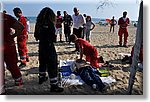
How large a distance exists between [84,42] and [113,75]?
1.44 feet

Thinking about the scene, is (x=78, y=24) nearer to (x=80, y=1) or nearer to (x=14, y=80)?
(x=80, y=1)

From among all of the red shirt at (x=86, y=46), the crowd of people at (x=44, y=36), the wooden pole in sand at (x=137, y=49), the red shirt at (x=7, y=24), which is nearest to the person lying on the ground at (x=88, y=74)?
the crowd of people at (x=44, y=36)

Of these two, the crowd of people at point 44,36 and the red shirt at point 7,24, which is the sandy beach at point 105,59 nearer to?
the crowd of people at point 44,36

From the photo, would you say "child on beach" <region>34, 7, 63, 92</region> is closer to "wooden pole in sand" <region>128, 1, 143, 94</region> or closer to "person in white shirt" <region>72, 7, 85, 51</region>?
"person in white shirt" <region>72, 7, 85, 51</region>

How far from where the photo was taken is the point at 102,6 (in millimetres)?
3094

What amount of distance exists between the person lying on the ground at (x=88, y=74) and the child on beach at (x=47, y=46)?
270 mm

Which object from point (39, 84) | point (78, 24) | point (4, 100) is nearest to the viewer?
point (4, 100)

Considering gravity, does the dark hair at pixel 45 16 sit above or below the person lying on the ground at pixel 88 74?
above

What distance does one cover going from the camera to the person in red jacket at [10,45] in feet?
10.2

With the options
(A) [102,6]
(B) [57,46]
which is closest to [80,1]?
(A) [102,6]

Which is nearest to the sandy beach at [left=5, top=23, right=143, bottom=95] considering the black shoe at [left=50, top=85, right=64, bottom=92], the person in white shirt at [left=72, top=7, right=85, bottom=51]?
the black shoe at [left=50, top=85, right=64, bottom=92]

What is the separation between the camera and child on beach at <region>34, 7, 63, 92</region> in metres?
3.08

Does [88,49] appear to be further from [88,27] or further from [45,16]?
[45,16]

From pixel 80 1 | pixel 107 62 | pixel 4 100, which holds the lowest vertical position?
pixel 4 100
